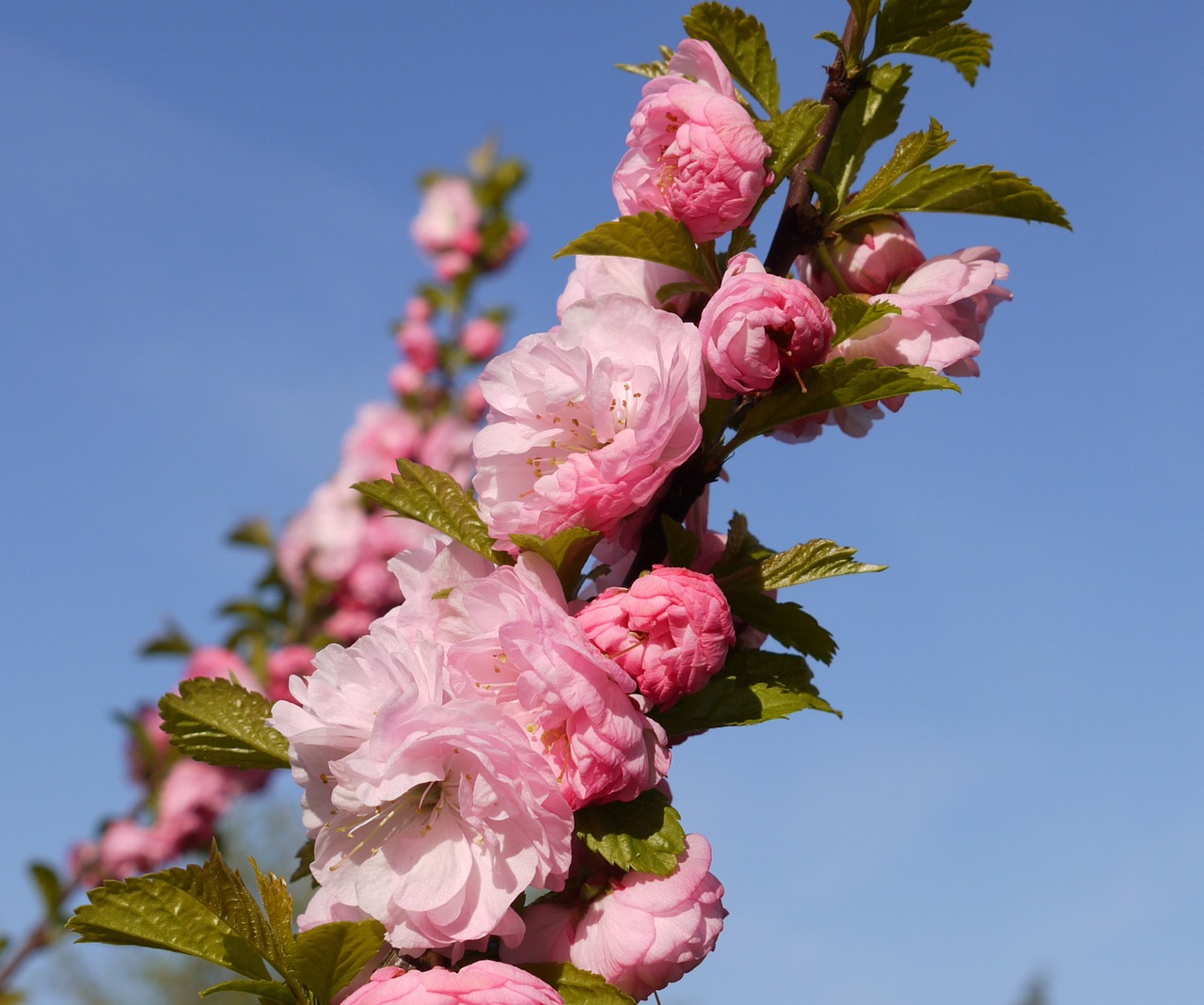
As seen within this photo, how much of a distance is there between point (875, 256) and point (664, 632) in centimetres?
63

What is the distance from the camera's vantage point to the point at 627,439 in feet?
4.08

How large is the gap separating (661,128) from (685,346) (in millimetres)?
347

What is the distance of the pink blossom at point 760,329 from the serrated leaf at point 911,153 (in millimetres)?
261

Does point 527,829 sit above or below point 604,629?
below

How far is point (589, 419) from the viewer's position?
1.38m

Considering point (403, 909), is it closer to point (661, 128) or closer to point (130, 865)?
point (661, 128)

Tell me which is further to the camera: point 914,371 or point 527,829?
point 914,371

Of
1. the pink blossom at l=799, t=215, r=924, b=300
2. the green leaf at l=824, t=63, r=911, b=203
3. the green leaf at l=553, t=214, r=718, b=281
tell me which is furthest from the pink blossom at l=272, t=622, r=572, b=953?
the green leaf at l=824, t=63, r=911, b=203

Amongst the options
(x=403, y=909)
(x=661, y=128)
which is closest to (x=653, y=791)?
(x=403, y=909)

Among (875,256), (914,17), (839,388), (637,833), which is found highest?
(914,17)

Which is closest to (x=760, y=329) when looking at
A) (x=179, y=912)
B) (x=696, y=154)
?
(x=696, y=154)

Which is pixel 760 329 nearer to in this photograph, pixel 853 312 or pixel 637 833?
pixel 853 312

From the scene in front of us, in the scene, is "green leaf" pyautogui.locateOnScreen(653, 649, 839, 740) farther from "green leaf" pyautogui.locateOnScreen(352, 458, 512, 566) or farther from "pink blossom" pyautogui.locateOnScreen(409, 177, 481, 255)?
"pink blossom" pyautogui.locateOnScreen(409, 177, 481, 255)

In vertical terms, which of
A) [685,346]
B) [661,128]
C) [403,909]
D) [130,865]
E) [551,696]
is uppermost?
[130,865]
